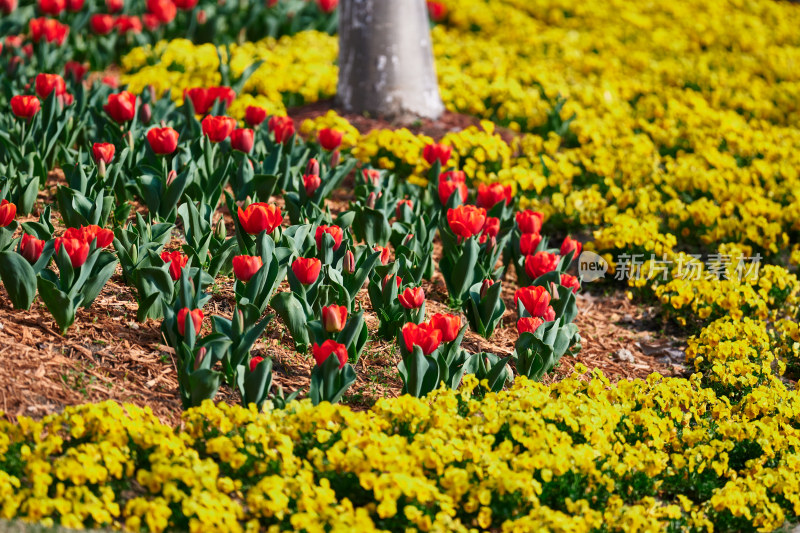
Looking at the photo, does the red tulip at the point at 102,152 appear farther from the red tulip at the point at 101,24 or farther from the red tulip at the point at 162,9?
the red tulip at the point at 162,9

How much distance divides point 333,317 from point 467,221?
41.2 inches

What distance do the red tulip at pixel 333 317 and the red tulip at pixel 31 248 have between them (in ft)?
3.50

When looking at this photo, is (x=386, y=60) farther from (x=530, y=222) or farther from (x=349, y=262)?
(x=349, y=262)

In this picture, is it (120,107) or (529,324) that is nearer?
(529,324)

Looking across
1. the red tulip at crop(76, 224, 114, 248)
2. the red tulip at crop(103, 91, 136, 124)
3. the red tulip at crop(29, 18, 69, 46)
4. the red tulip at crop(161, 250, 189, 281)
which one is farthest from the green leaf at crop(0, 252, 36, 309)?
the red tulip at crop(29, 18, 69, 46)

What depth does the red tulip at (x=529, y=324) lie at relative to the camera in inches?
131

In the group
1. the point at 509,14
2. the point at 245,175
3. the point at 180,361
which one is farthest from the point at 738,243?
the point at 509,14

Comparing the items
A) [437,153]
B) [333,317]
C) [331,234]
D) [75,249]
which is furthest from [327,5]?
[333,317]

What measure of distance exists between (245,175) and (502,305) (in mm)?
1489

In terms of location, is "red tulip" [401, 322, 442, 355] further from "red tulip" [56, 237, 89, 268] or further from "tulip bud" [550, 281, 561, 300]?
"red tulip" [56, 237, 89, 268]

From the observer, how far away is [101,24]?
662 centimetres

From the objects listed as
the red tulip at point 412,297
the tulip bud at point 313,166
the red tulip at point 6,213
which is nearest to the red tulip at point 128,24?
the tulip bud at point 313,166

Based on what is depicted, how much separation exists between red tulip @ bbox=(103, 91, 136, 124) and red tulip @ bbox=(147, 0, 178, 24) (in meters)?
2.71

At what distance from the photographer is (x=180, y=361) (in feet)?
9.69
